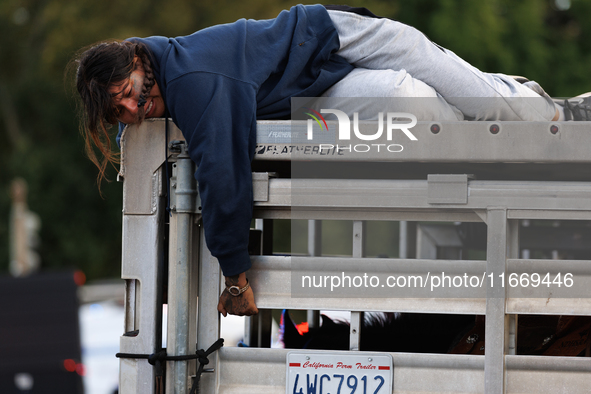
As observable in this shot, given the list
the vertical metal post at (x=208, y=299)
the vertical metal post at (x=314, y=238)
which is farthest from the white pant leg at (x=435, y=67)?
the vertical metal post at (x=314, y=238)

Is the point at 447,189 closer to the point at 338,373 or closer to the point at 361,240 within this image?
the point at 361,240

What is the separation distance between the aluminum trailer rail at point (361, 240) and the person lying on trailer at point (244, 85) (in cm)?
9

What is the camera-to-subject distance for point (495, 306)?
81.7 inches

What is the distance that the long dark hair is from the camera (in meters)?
2.25

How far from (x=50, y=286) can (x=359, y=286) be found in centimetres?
261

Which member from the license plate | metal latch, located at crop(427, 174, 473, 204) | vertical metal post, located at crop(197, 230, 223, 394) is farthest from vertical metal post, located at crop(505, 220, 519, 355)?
vertical metal post, located at crop(197, 230, 223, 394)

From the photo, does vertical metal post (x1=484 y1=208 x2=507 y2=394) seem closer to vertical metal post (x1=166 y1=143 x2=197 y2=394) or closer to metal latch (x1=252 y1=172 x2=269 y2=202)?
metal latch (x1=252 y1=172 x2=269 y2=202)

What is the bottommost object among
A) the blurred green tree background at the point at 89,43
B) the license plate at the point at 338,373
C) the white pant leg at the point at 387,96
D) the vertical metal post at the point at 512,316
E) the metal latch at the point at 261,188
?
the license plate at the point at 338,373

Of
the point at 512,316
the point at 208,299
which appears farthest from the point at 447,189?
the point at 208,299

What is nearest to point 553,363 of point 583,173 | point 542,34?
point 583,173

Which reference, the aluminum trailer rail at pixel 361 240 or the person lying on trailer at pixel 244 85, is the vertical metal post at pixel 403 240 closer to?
the person lying on trailer at pixel 244 85

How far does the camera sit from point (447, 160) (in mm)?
2166

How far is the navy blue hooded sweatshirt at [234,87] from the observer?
2125 millimetres

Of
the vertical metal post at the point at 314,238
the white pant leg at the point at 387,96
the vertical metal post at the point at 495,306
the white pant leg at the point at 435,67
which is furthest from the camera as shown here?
the vertical metal post at the point at 314,238
